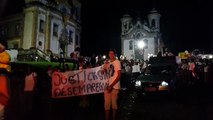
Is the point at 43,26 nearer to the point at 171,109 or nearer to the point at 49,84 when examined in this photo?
the point at 49,84

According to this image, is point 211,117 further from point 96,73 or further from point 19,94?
point 19,94

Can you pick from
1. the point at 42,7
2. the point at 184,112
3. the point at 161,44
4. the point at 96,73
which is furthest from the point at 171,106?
the point at 161,44

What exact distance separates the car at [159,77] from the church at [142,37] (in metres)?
56.2

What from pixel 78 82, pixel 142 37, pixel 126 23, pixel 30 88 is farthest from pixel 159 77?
pixel 126 23

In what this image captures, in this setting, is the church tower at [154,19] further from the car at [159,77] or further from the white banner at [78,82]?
the white banner at [78,82]

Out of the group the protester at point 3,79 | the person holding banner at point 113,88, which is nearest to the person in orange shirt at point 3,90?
the protester at point 3,79

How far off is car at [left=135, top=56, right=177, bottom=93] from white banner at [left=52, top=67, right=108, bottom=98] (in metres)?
6.09

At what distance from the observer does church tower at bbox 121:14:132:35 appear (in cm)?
8044

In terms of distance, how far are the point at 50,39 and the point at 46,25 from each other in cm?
253

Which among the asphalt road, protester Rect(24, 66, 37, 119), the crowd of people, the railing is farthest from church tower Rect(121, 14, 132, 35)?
protester Rect(24, 66, 37, 119)

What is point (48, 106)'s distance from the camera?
40.9 feet

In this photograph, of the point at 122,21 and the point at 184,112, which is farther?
the point at 122,21

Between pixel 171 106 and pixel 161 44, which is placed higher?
pixel 161 44

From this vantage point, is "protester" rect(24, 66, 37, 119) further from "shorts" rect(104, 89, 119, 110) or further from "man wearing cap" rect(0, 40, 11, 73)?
"man wearing cap" rect(0, 40, 11, 73)
